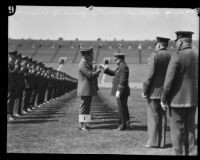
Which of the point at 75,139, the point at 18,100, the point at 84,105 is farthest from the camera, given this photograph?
the point at 18,100

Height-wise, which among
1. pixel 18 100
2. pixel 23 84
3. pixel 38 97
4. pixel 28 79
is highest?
pixel 28 79

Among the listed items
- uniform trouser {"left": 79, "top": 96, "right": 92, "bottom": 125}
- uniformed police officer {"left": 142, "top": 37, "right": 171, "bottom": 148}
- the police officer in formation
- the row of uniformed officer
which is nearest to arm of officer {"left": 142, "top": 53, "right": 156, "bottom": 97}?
uniformed police officer {"left": 142, "top": 37, "right": 171, "bottom": 148}

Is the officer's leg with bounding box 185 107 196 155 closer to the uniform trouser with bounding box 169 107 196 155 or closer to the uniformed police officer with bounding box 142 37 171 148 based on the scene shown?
the uniform trouser with bounding box 169 107 196 155

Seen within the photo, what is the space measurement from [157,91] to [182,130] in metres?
1.61

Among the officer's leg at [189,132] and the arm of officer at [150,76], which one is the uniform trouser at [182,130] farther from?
the arm of officer at [150,76]

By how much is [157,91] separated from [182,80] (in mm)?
1438

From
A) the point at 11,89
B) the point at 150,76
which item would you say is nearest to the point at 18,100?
the point at 11,89

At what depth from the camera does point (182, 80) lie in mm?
7203

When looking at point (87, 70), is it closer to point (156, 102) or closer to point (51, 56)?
point (156, 102)

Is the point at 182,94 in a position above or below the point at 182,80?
below

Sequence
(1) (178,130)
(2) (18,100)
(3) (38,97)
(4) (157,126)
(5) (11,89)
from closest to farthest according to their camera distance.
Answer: (1) (178,130), (4) (157,126), (5) (11,89), (2) (18,100), (3) (38,97)

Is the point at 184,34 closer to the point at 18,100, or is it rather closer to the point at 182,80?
the point at 182,80

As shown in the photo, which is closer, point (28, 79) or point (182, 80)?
point (182, 80)
